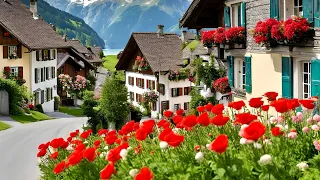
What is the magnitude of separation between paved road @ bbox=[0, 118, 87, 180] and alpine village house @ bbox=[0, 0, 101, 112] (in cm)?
1090

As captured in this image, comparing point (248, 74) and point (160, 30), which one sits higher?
point (160, 30)

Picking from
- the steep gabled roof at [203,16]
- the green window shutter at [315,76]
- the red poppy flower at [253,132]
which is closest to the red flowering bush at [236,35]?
the steep gabled roof at [203,16]

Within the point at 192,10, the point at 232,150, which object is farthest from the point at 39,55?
Result: the point at 232,150

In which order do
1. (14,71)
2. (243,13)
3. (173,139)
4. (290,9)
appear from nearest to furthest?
(173,139)
(290,9)
(243,13)
(14,71)

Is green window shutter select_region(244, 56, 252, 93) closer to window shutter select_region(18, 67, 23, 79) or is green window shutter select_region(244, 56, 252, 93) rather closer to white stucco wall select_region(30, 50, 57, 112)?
window shutter select_region(18, 67, 23, 79)

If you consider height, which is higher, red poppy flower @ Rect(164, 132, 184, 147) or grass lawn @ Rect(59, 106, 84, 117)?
red poppy flower @ Rect(164, 132, 184, 147)

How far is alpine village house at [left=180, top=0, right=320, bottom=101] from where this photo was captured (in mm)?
13148

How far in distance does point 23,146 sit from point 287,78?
15028 mm

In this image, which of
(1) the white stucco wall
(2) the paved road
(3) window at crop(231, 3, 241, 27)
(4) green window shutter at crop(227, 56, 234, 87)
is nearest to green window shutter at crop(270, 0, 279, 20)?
(3) window at crop(231, 3, 241, 27)

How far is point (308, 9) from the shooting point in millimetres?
13078

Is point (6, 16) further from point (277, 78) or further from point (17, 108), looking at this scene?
point (277, 78)

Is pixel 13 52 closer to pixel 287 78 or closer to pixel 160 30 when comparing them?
pixel 160 30

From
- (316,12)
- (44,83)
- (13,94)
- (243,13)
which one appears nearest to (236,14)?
(243,13)

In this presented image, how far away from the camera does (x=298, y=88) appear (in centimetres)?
1426
